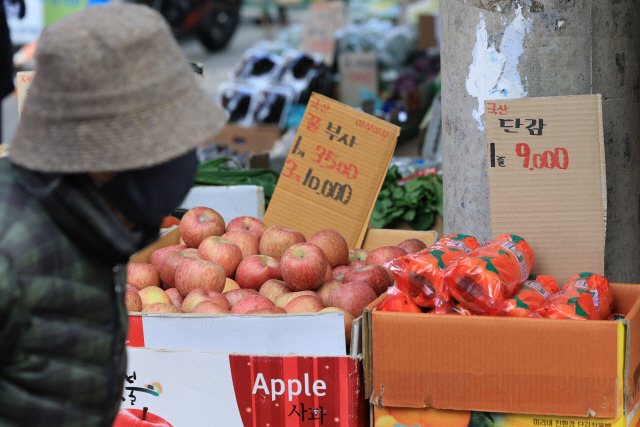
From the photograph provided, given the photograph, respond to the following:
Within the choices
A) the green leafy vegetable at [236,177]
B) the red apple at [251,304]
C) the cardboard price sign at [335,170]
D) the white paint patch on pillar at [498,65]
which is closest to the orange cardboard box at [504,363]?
the red apple at [251,304]

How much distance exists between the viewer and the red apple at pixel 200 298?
8.83 ft

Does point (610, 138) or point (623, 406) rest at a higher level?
point (610, 138)

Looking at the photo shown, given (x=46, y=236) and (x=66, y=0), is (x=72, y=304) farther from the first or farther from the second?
(x=66, y=0)

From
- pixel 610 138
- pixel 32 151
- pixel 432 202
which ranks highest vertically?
pixel 32 151

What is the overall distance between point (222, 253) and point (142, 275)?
0.33 m

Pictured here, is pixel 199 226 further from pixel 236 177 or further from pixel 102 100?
pixel 102 100

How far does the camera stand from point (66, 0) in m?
9.76

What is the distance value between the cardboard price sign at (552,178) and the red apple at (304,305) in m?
0.70

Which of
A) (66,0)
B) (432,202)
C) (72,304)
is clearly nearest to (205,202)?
(432,202)

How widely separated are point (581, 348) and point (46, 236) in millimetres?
1479

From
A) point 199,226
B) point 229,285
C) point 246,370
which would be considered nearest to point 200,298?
point 229,285

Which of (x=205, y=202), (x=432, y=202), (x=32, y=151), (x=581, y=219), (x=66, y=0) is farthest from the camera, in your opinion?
(x=66, y=0)

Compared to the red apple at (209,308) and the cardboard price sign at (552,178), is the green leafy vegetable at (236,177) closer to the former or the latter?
the red apple at (209,308)

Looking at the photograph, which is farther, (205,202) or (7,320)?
(205,202)
